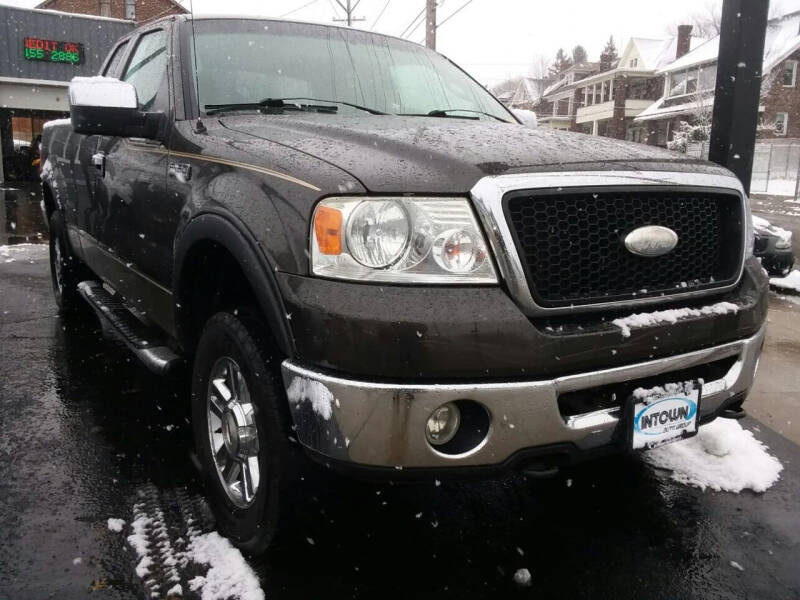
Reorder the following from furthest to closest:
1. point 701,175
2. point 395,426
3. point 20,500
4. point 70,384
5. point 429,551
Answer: point 70,384 → point 20,500 → point 429,551 → point 701,175 → point 395,426

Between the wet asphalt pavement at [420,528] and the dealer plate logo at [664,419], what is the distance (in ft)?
1.80

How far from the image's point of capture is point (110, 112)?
287 cm

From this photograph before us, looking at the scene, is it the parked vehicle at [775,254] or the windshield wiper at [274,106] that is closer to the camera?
the windshield wiper at [274,106]

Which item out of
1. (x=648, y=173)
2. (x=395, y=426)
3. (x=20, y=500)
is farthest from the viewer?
(x=20, y=500)

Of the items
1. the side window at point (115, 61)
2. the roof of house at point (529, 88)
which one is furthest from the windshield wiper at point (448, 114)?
the roof of house at point (529, 88)

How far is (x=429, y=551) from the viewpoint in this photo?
2498 millimetres

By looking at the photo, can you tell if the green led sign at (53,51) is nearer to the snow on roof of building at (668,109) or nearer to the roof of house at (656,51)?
the snow on roof of building at (668,109)

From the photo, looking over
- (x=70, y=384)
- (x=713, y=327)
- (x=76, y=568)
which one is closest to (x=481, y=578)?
(x=713, y=327)

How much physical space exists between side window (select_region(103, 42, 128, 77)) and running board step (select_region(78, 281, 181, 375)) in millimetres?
1367

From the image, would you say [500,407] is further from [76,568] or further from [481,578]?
[76,568]

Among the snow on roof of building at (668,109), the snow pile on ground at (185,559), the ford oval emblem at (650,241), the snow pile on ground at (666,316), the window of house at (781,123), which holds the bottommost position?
the snow pile on ground at (185,559)

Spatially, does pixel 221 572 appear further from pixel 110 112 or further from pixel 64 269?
pixel 64 269

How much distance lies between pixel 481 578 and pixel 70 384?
2.87 m

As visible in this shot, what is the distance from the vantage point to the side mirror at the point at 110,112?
112 inches
